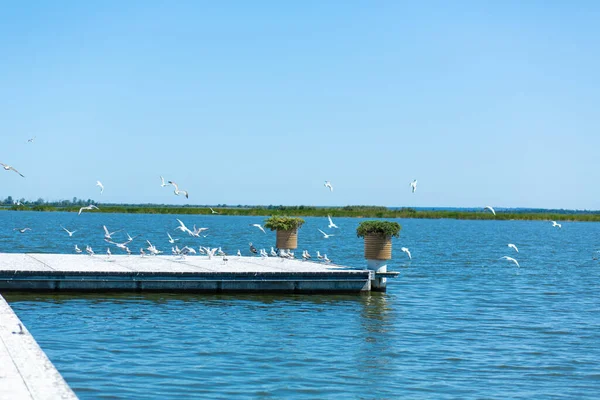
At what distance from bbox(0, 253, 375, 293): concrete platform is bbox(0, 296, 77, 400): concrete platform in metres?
9.18

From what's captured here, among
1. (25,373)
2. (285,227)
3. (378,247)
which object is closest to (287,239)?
(285,227)

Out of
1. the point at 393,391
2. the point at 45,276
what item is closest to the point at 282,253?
the point at 45,276

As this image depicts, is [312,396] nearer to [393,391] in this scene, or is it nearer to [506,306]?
[393,391]

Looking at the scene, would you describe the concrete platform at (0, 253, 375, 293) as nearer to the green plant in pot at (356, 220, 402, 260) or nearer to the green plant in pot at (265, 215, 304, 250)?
the green plant in pot at (356, 220, 402, 260)

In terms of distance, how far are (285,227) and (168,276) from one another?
8.60 metres

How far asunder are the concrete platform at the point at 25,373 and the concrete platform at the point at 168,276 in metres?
9.18

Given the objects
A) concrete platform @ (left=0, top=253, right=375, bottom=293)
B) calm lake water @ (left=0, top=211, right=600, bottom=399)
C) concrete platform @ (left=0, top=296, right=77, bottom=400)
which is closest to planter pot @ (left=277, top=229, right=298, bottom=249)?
concrete platform @ (left=0, top=253, right=375, bottom=293)

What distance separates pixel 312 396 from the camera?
47.2 ft

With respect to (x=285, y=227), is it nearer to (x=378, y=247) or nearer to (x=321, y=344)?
(x=378, y=247)

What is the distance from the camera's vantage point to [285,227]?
32.2 metres

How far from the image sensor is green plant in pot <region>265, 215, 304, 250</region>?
31.8 m

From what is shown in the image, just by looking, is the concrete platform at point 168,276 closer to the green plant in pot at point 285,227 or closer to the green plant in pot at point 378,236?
the green plant in pot at point 378,236

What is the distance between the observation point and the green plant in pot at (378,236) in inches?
1025

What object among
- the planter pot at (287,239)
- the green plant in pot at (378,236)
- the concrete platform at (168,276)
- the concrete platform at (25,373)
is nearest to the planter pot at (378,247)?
the green plant in pot at (378,236)
